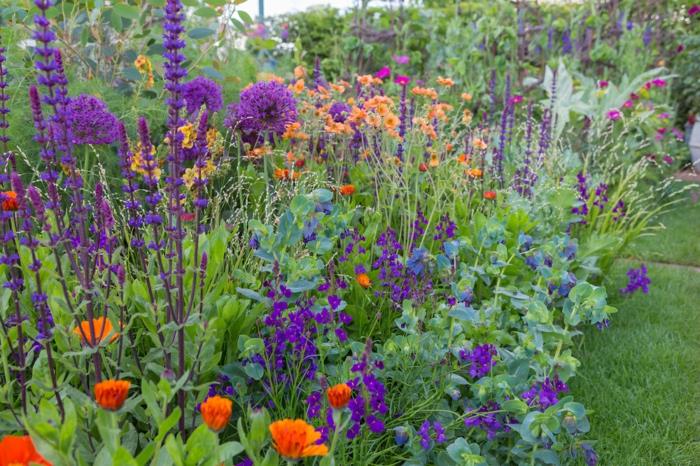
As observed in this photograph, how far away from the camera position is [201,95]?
8.95ft

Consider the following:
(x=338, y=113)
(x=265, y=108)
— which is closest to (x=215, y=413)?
(x=265, y=108)

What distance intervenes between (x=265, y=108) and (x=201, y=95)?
279 mm

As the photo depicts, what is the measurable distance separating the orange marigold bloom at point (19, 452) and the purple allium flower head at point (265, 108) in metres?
1.72

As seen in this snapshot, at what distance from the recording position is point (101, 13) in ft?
10.7

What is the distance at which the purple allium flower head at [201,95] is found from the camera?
8.82 ft

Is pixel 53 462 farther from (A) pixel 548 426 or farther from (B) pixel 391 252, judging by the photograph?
(B) pixel 391 252

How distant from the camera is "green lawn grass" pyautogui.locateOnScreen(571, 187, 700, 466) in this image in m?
2.21

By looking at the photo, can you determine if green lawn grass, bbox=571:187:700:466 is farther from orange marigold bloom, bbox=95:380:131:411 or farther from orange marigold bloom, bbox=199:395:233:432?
orange marigold bloom, bbox=95:380:131:411

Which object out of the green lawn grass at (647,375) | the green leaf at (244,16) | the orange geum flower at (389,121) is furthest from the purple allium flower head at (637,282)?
the green leaf at (244,16)

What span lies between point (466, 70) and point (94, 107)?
16.2 ft

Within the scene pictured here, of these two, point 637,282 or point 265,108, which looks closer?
point 265,108

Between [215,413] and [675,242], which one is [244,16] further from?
[675,242]

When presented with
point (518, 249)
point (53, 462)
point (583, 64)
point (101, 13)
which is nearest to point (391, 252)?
point (518, 249)

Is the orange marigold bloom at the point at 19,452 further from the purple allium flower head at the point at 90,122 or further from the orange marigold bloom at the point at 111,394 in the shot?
the purple allium flower head at the point at 90,122
